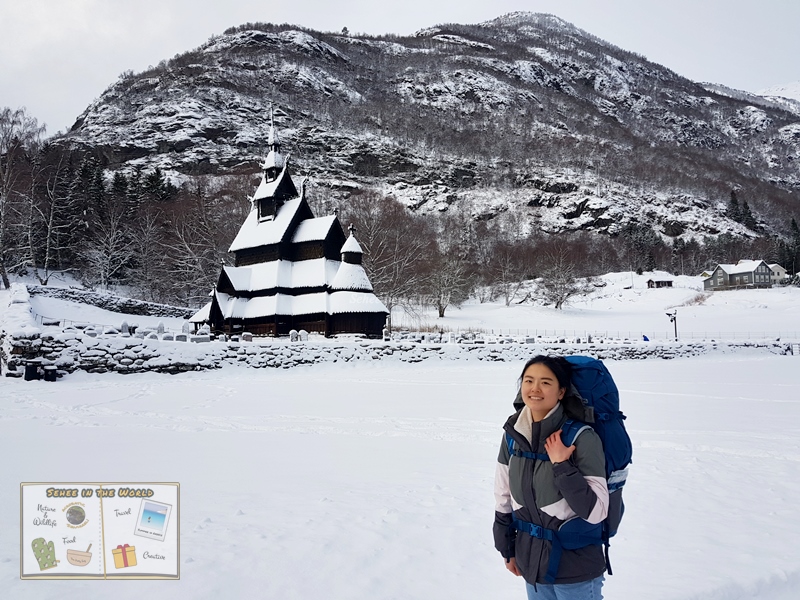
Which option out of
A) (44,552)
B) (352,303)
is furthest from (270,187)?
(44,552)

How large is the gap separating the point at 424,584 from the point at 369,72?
174 meters

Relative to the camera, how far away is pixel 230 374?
19.8 meters

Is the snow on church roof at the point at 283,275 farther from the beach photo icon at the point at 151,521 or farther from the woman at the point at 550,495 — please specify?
the woman at the point at 550,495

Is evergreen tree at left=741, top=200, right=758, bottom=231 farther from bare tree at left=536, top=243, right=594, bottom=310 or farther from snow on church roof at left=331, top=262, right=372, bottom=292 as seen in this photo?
snow on church roof at left=331, top=262, right=372, bottom=292

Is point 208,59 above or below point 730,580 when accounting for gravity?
above

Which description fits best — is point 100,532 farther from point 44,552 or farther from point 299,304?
point 299,304

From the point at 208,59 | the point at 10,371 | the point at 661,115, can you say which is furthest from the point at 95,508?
the point at 661,115

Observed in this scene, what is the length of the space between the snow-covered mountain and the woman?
70.0 metres

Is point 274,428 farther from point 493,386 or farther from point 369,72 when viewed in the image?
point 369,72

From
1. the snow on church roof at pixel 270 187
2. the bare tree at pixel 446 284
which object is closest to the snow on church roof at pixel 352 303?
the snow on church roof at pixel 270 187

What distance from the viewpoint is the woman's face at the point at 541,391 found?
93.4 inches

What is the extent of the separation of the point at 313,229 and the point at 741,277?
6398 cm

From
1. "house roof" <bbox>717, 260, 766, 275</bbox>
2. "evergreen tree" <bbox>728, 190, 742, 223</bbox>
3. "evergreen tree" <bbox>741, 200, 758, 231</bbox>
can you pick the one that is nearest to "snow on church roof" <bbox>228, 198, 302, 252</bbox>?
"house roof" <bbox>717, 260, 766, 275</bbox>

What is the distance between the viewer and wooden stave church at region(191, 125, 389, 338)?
1089 inches
